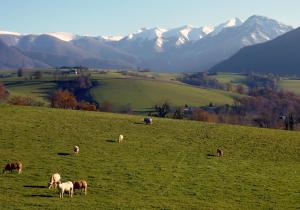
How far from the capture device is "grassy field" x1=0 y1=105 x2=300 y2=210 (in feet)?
105

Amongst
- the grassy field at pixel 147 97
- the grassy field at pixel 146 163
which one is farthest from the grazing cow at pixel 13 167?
the grassy field at pixel 147 97

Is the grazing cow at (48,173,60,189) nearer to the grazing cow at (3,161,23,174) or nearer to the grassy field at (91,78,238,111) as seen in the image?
the grazing cow at (3,161,23,174)

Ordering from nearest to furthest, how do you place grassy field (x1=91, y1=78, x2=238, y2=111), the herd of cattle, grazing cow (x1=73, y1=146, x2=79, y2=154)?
the herd of cattle < grazing cow (x1=73, y1=146, x2=79, y2=154) < grassy field (x1=91, y1=78, x2=238, y2=111)

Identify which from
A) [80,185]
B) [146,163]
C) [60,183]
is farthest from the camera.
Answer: [146,163]

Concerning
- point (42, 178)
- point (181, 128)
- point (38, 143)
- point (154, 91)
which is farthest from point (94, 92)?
point (42, 178)

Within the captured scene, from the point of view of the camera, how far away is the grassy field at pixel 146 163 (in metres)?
31.9

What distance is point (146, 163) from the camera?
4256cm

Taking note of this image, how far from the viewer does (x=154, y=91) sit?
198125 mm

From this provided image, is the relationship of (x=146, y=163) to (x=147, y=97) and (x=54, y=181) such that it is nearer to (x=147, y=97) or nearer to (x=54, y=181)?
(x=54, y=181)

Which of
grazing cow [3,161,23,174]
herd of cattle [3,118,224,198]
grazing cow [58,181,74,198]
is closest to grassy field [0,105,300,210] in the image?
grazing cow [58,181,74,198]

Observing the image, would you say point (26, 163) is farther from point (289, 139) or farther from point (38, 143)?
point (289, 139)

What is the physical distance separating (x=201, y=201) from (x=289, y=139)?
30.2 meters

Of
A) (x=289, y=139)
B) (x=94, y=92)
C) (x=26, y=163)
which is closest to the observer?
(x=26, y=163)

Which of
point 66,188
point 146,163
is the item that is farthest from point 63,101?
point 66,188
